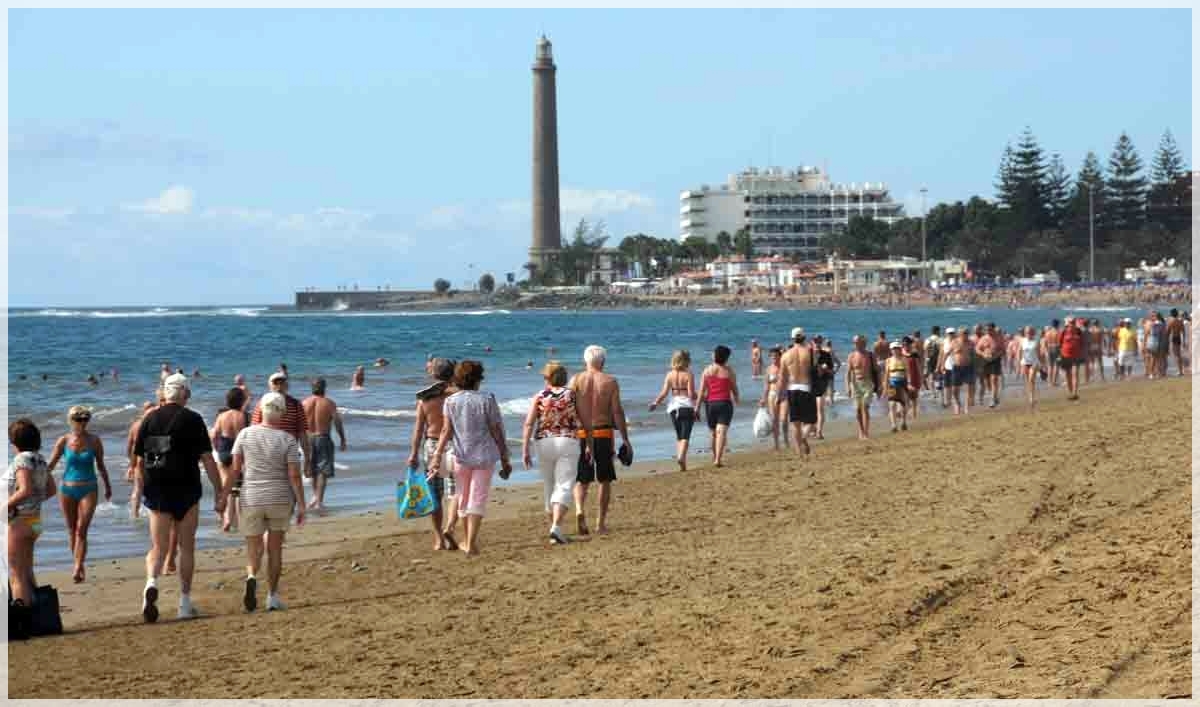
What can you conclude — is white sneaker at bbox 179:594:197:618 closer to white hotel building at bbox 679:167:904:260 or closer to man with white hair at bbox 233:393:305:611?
man with white hair at bbox 233:393:305:611

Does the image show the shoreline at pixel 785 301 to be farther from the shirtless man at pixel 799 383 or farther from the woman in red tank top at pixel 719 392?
the woman in red tank top at pixel 719 392

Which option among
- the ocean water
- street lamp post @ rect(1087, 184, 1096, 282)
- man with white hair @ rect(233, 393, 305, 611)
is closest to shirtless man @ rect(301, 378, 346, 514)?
the ocean water

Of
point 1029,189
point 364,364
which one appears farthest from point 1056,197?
point 364,364

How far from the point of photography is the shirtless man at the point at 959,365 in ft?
73.1

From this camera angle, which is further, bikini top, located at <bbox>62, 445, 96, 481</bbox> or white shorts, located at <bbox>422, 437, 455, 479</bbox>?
white shorts, located at <bbox>422, 437, 455, 479</bbox>

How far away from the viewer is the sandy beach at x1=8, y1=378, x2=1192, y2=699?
21.8 feet

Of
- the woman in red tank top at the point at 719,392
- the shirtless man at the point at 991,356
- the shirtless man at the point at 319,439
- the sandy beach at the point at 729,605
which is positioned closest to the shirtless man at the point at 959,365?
the shirtless man at the point at 991,356

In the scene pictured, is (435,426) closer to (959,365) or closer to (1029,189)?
(959,365)

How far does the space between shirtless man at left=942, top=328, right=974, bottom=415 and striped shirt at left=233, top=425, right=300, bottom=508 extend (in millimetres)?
15031

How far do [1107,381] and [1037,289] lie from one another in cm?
10036

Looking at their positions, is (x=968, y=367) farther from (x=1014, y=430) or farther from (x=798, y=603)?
(x=798, y=603)

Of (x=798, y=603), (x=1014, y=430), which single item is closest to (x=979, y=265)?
(x=1014, y=430)

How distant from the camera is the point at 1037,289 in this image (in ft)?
414

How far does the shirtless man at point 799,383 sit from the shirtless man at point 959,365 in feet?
21.6
